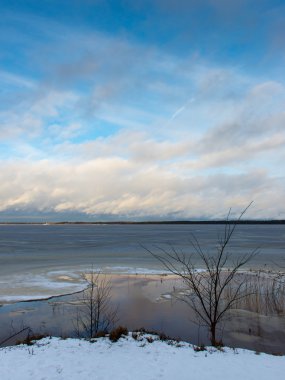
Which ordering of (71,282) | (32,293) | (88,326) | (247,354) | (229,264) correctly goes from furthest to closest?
(229,264), (71,282), (32,293), (88,326), (247,354)

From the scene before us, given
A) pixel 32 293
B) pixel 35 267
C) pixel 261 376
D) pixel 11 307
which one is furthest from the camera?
pixel 35 267

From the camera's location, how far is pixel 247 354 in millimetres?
8883

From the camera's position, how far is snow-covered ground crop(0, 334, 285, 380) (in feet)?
25.0

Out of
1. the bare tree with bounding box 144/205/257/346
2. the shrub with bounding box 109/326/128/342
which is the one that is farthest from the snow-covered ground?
the bare tree with bounding box 144/205/257/346

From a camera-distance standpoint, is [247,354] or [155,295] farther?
[155,295]

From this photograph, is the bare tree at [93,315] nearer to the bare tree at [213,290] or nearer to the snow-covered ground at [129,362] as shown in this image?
the snow-covered ground at [129,362]

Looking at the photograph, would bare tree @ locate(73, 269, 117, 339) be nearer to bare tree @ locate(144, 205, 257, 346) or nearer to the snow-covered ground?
the snow-covered ground

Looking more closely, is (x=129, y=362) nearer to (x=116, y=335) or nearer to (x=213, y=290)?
(x=116, y=335)

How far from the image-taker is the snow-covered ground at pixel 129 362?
7.61 metres

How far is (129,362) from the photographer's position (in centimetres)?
831

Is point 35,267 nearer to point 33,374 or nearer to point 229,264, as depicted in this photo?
point 229,264

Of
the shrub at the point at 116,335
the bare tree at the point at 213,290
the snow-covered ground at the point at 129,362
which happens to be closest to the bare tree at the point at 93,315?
the shrub at the point at 116,335

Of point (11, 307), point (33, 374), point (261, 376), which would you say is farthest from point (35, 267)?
point (261, 376)

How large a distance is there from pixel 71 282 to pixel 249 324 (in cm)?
1143
